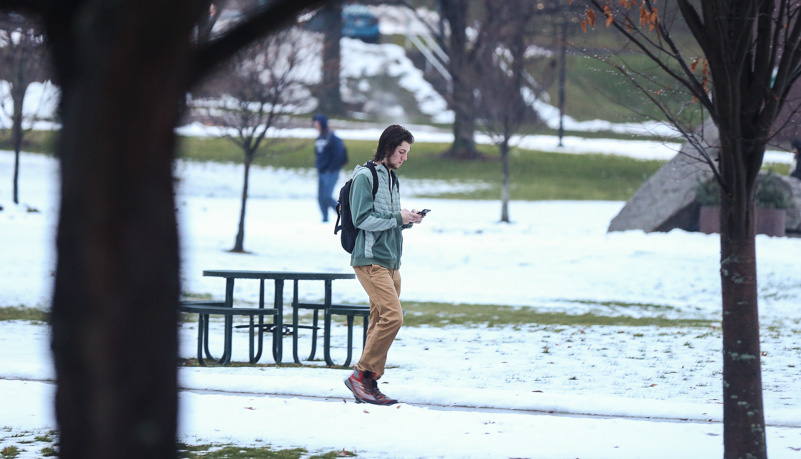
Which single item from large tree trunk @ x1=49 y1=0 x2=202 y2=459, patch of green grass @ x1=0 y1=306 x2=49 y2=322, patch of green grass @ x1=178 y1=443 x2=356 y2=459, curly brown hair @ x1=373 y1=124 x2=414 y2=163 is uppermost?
curly brown hair @ x1=373 y1=124 x2=414 y2=163

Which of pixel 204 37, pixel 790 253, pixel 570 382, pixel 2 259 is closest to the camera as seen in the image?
pixel 204 37

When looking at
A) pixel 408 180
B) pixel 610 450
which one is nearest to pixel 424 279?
pixel 610 450

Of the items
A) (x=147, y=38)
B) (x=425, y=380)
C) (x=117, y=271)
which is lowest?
(x=425, y=380)

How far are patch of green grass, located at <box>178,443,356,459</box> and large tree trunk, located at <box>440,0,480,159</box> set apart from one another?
72.7 feet

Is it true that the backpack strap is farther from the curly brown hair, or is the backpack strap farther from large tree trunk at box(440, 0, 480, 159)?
large tree trunk at box(440, 0, 480, 159)

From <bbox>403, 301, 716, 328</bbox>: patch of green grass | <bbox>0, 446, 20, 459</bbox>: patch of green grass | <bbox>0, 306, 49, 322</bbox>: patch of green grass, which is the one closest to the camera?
<bbox>0, 446, 20, 459</bbox>: patch of green grass

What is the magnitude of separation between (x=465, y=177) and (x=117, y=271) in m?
30.3

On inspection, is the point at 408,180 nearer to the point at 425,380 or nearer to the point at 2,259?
the point at 2,259

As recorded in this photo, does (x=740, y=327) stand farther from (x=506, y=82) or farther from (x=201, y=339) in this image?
(x=506, y=82)

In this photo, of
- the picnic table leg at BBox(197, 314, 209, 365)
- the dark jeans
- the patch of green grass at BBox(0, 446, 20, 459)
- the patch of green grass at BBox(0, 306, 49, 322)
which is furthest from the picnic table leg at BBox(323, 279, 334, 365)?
the dark jeans

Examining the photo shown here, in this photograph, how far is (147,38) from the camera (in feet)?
9.07

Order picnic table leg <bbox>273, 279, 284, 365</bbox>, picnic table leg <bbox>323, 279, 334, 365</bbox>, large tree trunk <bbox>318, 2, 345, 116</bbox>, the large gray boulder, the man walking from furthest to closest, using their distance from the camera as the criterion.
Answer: large tree trunk <bbox>318, 2, 345, 116</bbox>, the large gray boulder, picnic table leg <bbox>273, 279, 284, 365</bbox>, picnic table leg <bbox>323, 279, 334, 365</bbox>, the man walking

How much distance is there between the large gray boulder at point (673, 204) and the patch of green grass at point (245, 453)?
551 inches

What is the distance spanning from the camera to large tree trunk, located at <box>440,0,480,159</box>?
28866 mm
